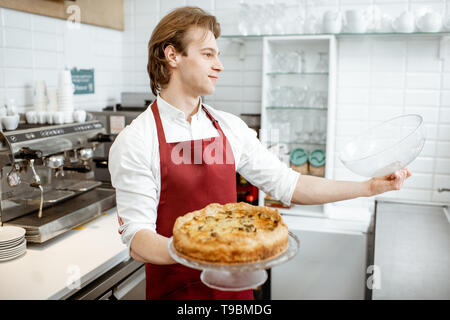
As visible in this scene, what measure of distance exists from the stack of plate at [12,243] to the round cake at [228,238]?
1022 millimetres

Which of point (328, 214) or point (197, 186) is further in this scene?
point (328, 214)

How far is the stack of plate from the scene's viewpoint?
1993mm

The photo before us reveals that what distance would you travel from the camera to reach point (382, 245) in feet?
7.29

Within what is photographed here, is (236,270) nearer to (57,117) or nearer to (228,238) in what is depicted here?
(228,238)

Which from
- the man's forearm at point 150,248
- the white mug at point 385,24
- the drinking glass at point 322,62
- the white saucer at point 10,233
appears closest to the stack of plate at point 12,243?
the white saucer at point 10,233

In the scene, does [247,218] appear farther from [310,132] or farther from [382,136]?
[310,132]

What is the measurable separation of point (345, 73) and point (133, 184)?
7.58ft

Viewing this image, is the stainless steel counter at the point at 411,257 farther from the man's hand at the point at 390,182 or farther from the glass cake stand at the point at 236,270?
the glass cake stand at the point at 236,270

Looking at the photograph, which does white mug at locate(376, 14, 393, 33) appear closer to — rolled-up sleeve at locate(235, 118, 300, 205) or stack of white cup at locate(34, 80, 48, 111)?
rolled-up sleeve at locate(235, 118, 300, 205)

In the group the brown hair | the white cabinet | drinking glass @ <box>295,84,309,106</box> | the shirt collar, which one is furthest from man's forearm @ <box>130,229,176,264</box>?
drinking glass @ <box>295,84,309,106</box>

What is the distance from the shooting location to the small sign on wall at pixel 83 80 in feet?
10.8

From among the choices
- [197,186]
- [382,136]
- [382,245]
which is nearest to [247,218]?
[197,186]

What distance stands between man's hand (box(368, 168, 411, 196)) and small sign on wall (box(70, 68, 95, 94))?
7.74 ft
